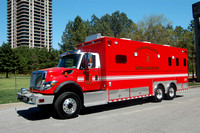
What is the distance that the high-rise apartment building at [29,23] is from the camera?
5108 inches

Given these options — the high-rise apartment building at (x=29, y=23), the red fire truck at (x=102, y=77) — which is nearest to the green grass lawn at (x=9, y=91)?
the red fire truck at (x=102, y=77)

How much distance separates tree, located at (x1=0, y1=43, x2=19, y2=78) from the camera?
46.7 m

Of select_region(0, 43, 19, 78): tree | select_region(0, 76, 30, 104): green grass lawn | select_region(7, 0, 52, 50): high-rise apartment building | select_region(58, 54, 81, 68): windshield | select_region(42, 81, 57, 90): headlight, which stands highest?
select_region(7, 0, 52, 50): high-rise apartment building

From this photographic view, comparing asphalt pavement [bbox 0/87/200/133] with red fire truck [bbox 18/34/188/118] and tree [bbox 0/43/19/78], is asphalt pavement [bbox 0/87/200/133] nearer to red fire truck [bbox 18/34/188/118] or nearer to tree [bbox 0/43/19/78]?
red fire truck [bbox 18/34/188/118]

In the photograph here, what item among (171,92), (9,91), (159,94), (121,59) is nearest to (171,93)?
(171,92)

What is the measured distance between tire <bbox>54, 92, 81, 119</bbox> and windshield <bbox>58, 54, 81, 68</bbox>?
1.33 meters

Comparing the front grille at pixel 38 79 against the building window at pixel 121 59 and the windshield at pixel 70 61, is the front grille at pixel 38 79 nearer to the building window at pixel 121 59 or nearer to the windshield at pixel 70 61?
the windshield at pixel 70 61

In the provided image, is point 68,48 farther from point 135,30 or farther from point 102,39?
point 102,39

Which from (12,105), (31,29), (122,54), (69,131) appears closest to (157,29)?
(122,54)

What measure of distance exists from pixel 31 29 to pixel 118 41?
135 meters

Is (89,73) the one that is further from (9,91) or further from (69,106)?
(9,91)

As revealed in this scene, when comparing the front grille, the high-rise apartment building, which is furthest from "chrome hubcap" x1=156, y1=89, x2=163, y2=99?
the high-rise apartment building

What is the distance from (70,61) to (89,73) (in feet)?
3.30

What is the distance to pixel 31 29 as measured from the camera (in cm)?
13175
